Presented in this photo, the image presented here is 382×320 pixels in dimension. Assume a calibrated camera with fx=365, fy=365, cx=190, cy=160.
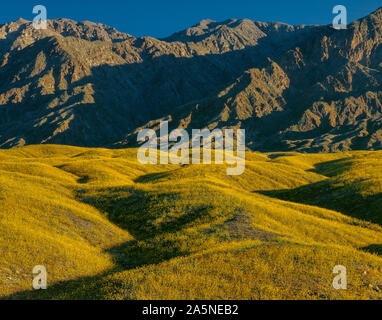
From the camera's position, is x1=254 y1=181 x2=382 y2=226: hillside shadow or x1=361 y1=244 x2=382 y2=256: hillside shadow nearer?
x1=361 y1=244 x2=382 y2=256: hillside shadow

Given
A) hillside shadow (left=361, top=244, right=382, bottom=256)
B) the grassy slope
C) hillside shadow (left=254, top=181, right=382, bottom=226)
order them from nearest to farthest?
the grassy slope → hillside shadow (left=361, top=244, right=382, bottom=256) → hillside shadow (left=254, top=181, right=382, bottom=226)

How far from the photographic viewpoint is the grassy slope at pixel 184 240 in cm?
1898

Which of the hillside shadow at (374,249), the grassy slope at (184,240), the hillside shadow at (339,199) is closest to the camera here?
the grassy slope at (184,240)

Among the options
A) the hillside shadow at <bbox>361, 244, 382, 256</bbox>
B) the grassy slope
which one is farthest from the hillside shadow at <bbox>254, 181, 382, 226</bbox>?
the hillside shadow at <bbox>361, 244, 382, 256</bbox>

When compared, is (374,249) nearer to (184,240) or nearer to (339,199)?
(184,240)

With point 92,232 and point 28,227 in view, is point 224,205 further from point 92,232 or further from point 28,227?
point 28,227

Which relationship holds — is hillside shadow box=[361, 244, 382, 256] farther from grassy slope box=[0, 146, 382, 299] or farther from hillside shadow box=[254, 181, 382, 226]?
hillside shadow box=[254, 181, 382, 226]

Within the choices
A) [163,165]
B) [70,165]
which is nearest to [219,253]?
[70,165]

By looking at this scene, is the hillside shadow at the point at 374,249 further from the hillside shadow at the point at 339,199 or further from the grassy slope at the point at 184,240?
the hillside shadow at the point at 339,199

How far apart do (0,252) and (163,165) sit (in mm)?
70981

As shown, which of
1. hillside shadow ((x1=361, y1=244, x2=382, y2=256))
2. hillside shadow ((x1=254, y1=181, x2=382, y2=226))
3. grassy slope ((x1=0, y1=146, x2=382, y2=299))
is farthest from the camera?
hillside shadow ((x1=254, y1=181, x2=382, y2=226))

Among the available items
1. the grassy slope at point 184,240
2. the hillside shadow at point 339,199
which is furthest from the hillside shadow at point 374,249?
the hillside shadow at point 339,199

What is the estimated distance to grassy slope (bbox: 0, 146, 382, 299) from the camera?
18984 mm
